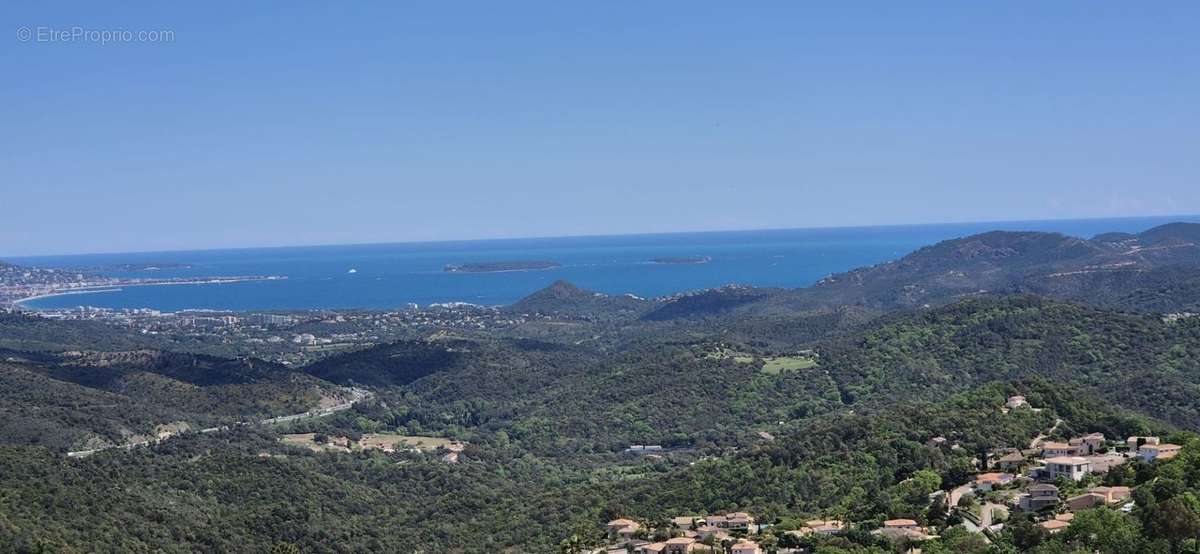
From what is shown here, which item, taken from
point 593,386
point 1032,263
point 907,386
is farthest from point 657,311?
point 907,386

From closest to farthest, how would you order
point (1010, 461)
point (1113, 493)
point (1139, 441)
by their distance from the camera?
point (1113, 493) < point (1139, 441) < point (1010, 461)

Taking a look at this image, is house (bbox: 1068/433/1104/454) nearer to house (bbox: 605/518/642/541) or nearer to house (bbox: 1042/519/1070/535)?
house (bbox: 1042/519/1070/535)

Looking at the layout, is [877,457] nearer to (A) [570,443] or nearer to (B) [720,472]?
(B) [720,472]

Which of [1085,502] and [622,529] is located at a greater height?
[1085,502]

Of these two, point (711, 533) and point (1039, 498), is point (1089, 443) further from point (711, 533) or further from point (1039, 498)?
point (711, 533)

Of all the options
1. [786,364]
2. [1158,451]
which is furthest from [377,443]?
[1158,451]

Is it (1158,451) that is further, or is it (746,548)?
(1158,451)

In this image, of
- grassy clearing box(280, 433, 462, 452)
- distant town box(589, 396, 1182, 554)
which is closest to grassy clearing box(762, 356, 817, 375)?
grassy clearing box(280, 433, 462, 452)
